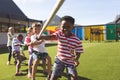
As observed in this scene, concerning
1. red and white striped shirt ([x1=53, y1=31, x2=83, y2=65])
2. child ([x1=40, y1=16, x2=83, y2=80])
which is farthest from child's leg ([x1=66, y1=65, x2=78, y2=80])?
red and white striped shirt ([x1=53, y1=31, x2=83, y2=65])

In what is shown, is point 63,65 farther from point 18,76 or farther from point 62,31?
point 18,76

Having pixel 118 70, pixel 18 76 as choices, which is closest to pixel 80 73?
pixel 118 70

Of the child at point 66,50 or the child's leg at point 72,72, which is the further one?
the child at point 66,50

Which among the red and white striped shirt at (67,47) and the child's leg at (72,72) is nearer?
the child's leg at (72,72)

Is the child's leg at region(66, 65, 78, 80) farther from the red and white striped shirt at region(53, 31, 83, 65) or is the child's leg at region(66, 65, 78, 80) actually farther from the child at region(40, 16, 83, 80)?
the red and white striped shirt at region(53, 31, 83, 65)

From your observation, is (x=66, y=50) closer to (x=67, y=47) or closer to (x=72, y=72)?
(x=67, y=47)

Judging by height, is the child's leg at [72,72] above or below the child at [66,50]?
below

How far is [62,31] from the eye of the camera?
6.45 m

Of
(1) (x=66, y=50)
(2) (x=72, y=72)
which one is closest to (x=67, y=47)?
(1) (x=66, y=50)

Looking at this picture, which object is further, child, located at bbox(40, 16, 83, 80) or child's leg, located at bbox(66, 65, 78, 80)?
child, located at bbox(40, 16, 83, 80)

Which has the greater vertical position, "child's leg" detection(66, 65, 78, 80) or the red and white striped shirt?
the red and white striped shirt

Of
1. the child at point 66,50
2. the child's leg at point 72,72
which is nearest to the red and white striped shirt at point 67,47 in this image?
the child at point 66,50

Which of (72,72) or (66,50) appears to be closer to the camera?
(72,72)

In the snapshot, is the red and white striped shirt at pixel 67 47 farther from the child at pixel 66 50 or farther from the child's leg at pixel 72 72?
the child's leg at pixel 72 72
